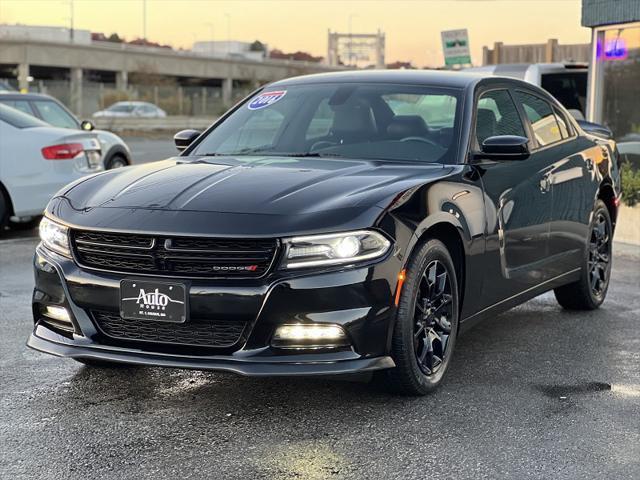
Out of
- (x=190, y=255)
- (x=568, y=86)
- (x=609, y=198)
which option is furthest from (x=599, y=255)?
(x=568, y=86)

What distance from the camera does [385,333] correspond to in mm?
4434

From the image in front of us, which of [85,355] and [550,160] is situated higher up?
[550,160]

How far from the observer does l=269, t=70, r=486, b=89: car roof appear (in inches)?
233

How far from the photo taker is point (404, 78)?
6.03 meters

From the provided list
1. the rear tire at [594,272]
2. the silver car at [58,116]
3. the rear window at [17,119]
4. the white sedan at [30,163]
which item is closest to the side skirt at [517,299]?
the rear tire at [594,272]

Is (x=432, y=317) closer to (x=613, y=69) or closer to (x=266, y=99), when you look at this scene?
(x=266, y=99)

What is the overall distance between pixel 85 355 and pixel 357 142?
Result: 1.93 metres

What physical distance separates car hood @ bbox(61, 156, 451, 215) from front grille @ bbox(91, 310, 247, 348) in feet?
1.62

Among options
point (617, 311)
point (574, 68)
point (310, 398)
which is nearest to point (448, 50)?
point (574, 68)

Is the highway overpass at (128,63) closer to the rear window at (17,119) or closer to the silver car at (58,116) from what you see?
the silver car at (58,116)

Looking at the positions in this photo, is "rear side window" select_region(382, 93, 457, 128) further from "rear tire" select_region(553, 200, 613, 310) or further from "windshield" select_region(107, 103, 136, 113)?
Result: "windshield" select_region(107, 103, 136, 113)

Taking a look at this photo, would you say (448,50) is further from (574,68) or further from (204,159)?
(204,159)

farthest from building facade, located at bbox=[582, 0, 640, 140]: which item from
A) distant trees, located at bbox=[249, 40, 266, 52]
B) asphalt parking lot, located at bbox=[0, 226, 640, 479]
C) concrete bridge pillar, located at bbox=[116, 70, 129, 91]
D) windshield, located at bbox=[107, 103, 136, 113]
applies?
distant trees, located at bbox=[249, 40, 266, 52]

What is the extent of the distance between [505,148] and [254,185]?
1447 millimetres
